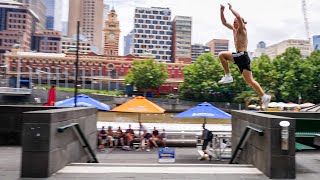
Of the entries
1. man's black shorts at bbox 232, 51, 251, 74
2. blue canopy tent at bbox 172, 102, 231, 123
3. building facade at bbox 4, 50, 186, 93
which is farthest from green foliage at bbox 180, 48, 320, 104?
man's black shorts at bbox 232, 51, 251, 74

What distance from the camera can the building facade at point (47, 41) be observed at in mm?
179750

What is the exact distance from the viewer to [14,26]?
6280 inches

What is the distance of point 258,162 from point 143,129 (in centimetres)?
962

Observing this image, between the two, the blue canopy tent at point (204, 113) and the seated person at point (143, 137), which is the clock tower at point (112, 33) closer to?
the seated person at point (143, 137)

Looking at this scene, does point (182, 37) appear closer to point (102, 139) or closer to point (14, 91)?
point (14, 91)

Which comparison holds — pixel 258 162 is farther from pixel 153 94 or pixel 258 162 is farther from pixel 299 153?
pixel 153 94

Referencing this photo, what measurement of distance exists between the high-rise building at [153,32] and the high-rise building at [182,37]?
485 cm

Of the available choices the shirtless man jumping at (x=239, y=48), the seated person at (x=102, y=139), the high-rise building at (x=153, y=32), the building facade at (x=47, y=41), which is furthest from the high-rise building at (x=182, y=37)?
the shirtless man jumping at (x=239, y=48)

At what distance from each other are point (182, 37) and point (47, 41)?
7107 centimetres

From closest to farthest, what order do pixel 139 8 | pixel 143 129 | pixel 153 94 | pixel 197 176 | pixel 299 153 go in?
pixel 197 176, pixel 299 153, pixel 143 129, pixel 153 94, pixel 139 8

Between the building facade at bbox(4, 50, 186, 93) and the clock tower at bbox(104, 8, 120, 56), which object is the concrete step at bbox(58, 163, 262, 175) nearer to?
the building facade at bbox(4, 50, 186, 93)

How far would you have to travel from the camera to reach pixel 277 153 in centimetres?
731

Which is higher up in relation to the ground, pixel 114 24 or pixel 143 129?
pixel 114 24

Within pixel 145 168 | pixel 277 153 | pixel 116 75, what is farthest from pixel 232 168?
pixel 116 75
